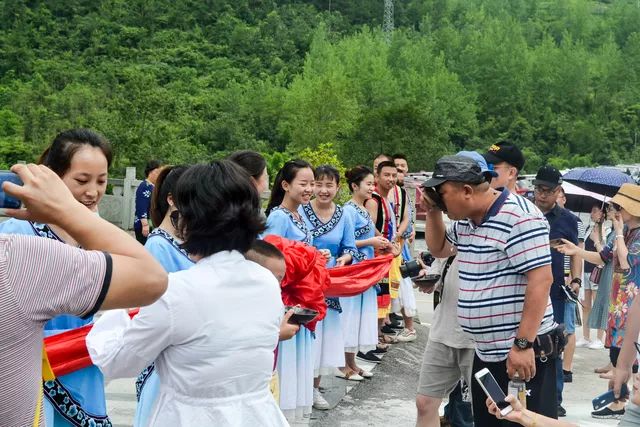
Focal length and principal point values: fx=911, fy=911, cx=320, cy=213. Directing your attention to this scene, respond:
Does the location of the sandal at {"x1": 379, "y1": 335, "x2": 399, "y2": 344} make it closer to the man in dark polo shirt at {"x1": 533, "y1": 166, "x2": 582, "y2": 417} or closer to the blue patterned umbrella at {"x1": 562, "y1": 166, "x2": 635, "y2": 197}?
the man in dark polo shirt at {"x1": 533, "y1": 166, "x2": 582, "y2": 417}

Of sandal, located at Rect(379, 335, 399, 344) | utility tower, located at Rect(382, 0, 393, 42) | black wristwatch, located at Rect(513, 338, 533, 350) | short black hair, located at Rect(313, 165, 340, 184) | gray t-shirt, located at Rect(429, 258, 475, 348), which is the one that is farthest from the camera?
utility tower, located at Rect(382, 0, 393, 42)

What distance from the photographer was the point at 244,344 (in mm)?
2742

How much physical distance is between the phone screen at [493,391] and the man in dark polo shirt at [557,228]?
3.50 metres

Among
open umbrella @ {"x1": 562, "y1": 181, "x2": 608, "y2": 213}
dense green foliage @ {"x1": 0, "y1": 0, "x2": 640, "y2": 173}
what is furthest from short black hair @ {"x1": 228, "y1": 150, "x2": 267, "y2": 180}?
dense green foliage @ {"x1": 0, "y1": 0, "x2": 640, "y2": 173}

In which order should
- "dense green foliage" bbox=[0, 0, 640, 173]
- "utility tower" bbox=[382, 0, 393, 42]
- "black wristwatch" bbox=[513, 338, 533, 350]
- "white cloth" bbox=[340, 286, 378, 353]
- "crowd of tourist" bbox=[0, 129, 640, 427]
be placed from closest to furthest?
"crowd of tourist" bbox=[0, 129, 640, 427] → "black wristwatch" bbox=[513, 338, 533, 350] → "white cloth" bbox=[340, 286, 378, 353] → "dense green foliage" bbox=[0, 0, 640, 173] → "utility tower" bbox=[382, 0, 393, 42]

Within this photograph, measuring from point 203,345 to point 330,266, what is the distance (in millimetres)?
4078

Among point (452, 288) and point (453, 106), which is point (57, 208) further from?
point (453, 106)

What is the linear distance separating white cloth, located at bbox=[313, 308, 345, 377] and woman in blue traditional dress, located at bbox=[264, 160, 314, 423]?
2.30 feet

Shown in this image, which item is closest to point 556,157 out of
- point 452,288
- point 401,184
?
point 401,184

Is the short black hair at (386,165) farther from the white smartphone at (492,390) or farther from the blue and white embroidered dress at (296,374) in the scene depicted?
the white smartphone at (492,390)

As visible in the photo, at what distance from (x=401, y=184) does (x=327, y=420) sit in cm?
372

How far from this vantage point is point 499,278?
14.1ft

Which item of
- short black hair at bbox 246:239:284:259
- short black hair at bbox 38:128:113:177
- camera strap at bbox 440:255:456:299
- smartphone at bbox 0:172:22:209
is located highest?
smartphone at bbox 0:172:22:209

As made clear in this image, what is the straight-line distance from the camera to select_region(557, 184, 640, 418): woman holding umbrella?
19.6 ft
